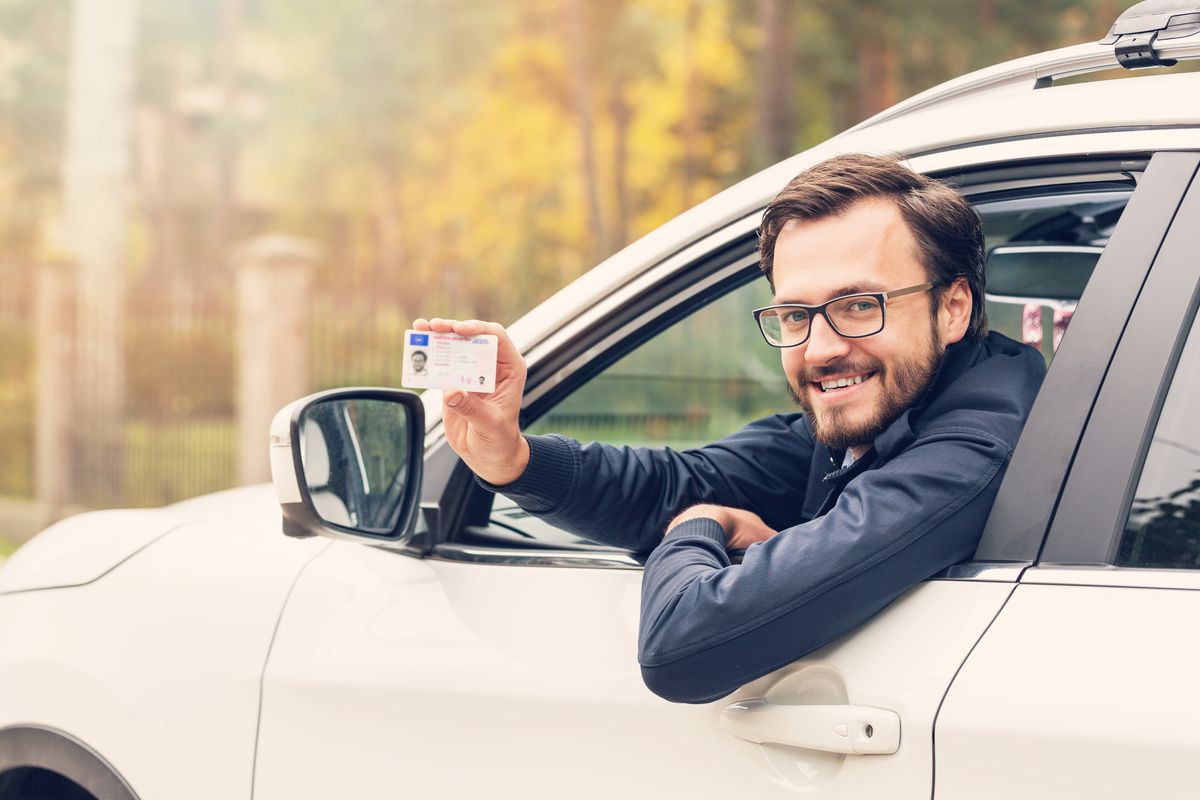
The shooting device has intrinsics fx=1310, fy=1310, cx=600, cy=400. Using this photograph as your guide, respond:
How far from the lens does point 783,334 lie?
1.87m

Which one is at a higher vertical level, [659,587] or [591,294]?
[591,294]

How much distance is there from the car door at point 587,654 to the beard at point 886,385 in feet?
0.73

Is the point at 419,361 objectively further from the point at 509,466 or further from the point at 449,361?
the point at 509,466

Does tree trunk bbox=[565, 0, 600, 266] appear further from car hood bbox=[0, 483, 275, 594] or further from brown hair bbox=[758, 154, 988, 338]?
brown hair bbox=[758, 154, 988, 338]

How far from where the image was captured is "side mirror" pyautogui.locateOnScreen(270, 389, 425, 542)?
74.5 inches

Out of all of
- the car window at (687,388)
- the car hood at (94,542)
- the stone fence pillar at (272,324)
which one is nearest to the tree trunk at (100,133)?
the stone fence pillar at (272,324)

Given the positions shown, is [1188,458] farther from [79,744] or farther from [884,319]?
[79,744]

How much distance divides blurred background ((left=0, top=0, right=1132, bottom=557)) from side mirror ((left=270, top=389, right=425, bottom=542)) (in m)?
7.03

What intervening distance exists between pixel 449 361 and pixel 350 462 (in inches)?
13.1

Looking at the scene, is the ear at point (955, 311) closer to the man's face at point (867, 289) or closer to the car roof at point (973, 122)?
the man's face at point (867, 289)

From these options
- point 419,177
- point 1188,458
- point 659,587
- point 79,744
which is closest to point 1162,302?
point 1188,458

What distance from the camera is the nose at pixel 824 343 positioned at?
179cm

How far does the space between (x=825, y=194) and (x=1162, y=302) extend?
0.47 m

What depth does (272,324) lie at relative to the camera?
891cm
